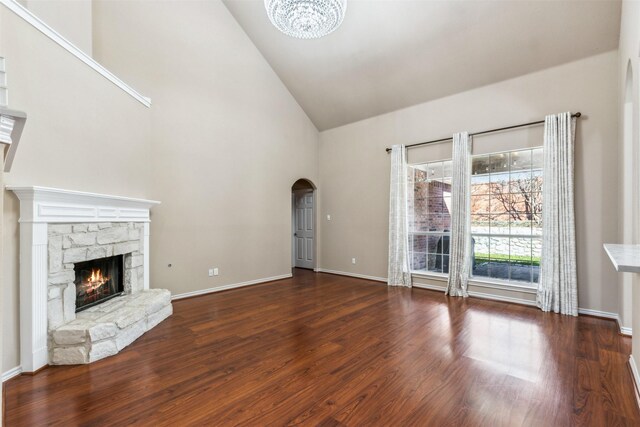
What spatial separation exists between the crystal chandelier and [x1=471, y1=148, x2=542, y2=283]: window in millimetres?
3094

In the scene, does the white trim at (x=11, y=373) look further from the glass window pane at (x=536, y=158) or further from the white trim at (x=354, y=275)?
the glass window pane at (x=536, y=158)

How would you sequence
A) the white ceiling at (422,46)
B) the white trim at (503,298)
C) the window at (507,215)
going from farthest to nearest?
the window at (507,215), the white trim at (503,298), the white ceiling at (422,46)

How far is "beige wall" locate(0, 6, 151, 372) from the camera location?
2.42 metres

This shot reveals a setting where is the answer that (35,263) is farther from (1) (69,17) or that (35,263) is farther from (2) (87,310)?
(1) (69,17)

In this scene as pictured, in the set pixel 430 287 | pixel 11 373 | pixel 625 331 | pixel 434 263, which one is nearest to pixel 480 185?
pixel 434 263

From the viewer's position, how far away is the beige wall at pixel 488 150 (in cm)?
384

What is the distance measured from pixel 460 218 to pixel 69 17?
586 centimetres

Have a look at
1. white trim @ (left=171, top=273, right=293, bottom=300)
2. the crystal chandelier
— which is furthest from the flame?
the crystal chandelier

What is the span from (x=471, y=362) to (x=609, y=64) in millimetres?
4158

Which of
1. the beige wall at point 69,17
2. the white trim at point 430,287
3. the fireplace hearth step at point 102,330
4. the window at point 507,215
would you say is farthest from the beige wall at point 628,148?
the beige wall at point 69,17

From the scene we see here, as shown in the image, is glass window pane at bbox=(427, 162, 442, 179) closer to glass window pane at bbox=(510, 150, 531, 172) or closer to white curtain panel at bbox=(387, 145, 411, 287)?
white curtain panel at bbox=(387, 145, 411, 287)

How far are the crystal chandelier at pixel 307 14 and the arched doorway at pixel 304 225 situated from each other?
3.59 metres

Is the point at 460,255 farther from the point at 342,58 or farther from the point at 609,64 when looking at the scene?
the point at 342,58

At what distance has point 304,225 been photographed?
7492mm
